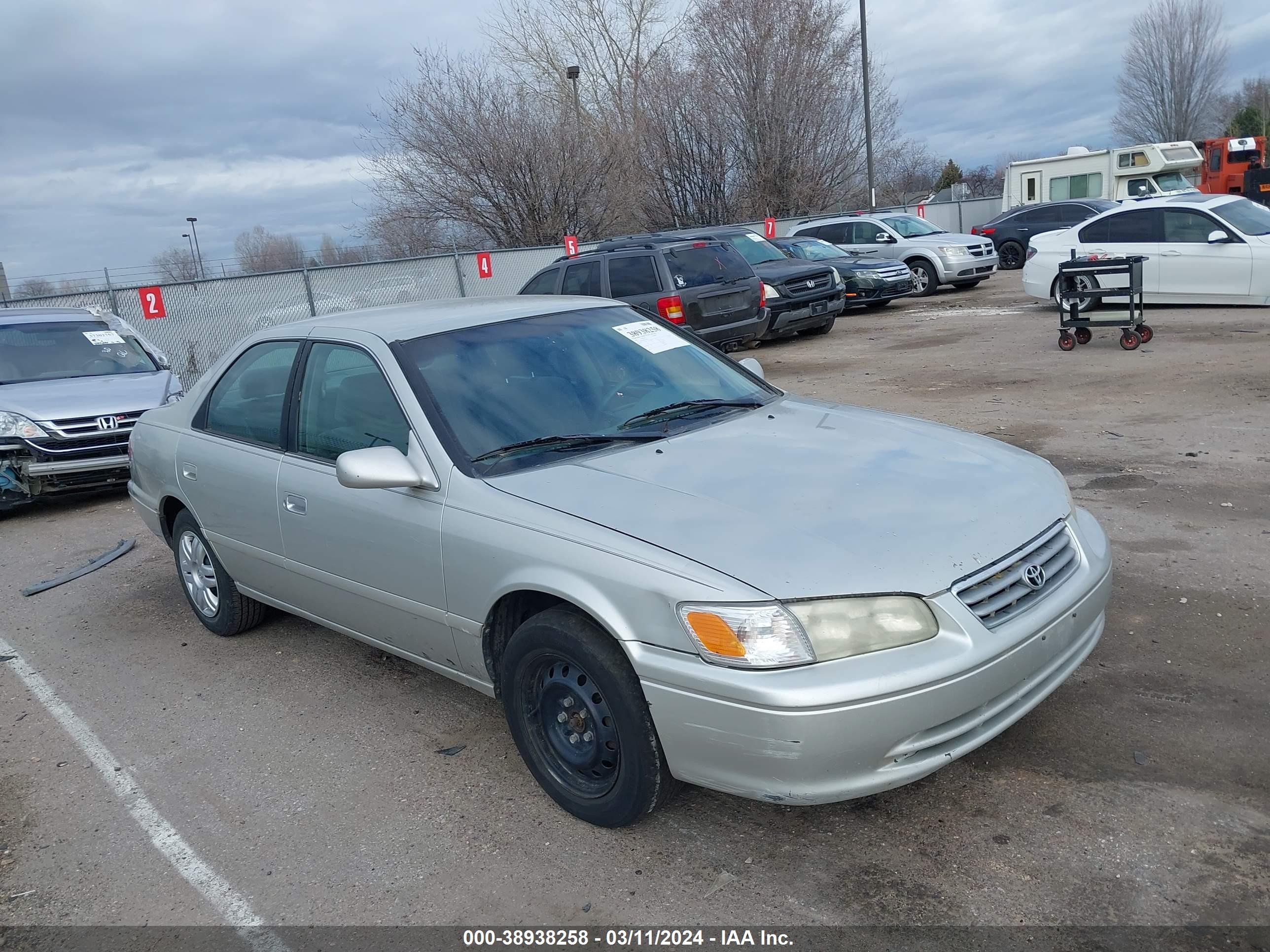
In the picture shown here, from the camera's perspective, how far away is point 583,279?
42.8 ft

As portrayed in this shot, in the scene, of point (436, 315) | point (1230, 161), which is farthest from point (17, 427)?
point (1230, 161)

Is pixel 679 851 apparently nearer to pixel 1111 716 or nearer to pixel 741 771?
pixel 741 771

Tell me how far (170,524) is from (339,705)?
1872 mm

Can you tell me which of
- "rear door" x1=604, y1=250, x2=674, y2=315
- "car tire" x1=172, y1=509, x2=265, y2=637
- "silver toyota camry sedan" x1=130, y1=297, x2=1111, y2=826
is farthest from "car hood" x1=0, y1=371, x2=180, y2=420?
"rear door" x1=604, y1=250, x2=674, y2=315

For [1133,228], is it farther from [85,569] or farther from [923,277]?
[85,569]

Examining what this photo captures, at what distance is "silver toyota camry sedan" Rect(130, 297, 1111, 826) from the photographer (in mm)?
2789

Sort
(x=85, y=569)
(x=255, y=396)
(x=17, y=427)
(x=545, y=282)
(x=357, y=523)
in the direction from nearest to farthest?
(x=357, y=523) → (x=255, y=396) → (x=85, y=569) → (x=17, y=427) → (x=545, y=282)

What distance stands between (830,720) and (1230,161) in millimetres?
31465

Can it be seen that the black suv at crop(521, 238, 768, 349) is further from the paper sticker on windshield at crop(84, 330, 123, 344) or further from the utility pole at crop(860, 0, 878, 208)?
the utility pole at crop(860, 0, 878, 208)

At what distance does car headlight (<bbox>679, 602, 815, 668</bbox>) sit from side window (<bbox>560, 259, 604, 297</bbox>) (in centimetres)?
1029

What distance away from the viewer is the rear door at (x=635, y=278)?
1231 centimetres

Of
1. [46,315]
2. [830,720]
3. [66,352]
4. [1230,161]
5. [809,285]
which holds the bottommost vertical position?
[830,720]

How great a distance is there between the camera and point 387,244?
2775 cm

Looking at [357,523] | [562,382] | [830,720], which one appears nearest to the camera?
[830,720]
